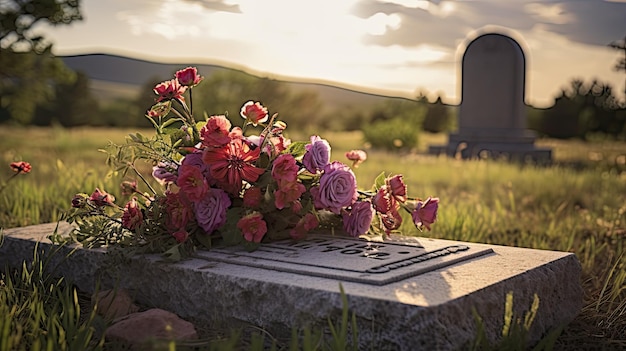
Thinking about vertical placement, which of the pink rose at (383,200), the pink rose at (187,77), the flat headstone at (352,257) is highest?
the pink rose at (187,77)

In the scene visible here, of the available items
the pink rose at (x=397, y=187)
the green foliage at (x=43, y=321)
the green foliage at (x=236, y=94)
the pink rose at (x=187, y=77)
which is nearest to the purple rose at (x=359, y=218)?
the pink rose at (x=397, y=187)

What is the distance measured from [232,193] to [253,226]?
24cm

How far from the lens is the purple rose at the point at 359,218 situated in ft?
10.7

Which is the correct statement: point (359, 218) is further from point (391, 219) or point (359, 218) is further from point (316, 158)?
point (316, 158)

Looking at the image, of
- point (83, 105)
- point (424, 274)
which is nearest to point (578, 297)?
point (424, 274)

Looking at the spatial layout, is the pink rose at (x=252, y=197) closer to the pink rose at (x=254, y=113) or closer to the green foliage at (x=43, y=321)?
the pink rose at (x=254, y=113)

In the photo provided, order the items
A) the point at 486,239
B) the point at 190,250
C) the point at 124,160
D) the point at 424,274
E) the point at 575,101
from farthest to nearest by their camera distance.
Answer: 1. the point at 575,101
2. the point at 486,239
3. the point at 124,160
4. the point at 190,250
5. the point at 424,274

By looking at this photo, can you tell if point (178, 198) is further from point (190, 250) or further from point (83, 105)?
point (83, 105)

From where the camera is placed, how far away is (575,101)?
76.5 feet

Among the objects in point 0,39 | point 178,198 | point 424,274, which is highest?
point 0,39

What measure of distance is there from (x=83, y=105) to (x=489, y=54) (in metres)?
22.7

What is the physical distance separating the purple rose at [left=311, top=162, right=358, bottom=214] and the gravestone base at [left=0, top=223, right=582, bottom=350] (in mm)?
167

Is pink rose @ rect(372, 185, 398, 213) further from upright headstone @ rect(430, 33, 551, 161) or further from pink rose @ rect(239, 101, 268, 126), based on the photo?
upright headstone @ rect(430, 33, 551, 161)

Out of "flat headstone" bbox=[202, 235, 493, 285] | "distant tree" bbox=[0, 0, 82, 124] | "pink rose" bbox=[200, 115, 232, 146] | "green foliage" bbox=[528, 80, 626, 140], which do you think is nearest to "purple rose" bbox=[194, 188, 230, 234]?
"flat headstone" bbox=[202, 235, 493, 285]
